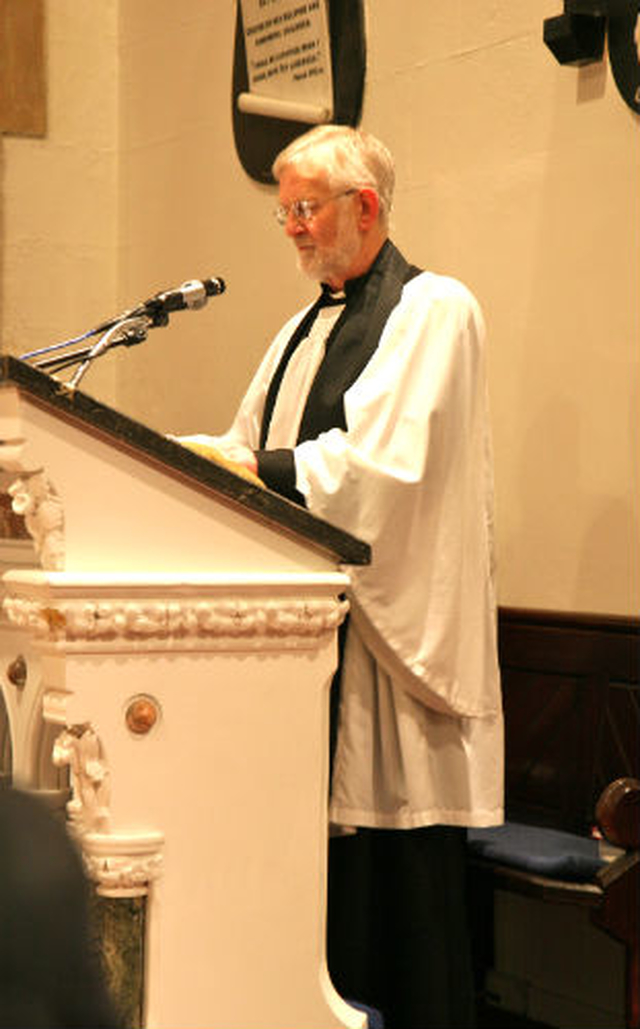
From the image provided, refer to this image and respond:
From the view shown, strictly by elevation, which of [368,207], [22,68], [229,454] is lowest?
[229,454]

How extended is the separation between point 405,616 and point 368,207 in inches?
Answer: 36.3

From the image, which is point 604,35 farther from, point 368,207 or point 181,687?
point 181,687

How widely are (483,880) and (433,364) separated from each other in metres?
1.12

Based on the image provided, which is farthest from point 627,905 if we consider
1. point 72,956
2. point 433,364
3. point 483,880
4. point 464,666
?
point 72,956

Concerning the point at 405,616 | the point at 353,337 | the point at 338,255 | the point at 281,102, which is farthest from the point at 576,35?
the point at 405,616

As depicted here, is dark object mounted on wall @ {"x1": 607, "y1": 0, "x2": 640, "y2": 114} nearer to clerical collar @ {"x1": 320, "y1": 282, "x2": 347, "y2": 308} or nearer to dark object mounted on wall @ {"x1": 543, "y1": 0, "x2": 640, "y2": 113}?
dark object mounted on wall @ {"x1": 543, "y1": 0, "x2": 640, "y2": 113}

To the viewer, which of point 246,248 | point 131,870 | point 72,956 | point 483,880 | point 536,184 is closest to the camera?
point 72,956

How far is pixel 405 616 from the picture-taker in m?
3.29

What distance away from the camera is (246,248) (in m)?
5.72

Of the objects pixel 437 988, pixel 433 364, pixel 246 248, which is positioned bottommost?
pixel 437 988

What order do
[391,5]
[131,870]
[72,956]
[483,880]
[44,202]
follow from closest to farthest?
[72,956] < [131,870] < [483,880] < [391,5] < [44,202]

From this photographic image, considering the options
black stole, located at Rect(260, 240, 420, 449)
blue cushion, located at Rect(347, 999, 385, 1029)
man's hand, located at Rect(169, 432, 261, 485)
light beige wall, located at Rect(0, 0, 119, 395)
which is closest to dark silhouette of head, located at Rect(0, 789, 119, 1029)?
man's hand, located at Rect(169, 432, 261, 485)

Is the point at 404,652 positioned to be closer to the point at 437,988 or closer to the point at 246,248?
the point at 437,988

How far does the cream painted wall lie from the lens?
13.5 feet
